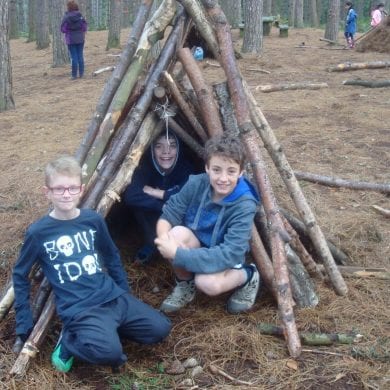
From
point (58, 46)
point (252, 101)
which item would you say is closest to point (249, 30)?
point (58, 46)

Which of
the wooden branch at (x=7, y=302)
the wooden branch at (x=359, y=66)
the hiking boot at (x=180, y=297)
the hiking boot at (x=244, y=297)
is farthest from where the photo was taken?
the wooden branch at (x=359, y=66)

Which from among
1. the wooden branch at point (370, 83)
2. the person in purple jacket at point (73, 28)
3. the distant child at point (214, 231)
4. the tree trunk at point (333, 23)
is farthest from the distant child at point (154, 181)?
the tree trunk at point (333, 23)

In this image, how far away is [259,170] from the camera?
363 cm

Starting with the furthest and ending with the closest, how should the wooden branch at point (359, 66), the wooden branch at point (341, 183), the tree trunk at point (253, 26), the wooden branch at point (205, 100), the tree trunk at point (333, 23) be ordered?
the tree trunk at point (333, 23), the tree trunk at point (253, 26), the wooden branch at point (359, 66), the wooden branch at point (341, 183), the wooden branch at point (205, 100)

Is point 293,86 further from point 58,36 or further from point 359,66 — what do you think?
point 58,36

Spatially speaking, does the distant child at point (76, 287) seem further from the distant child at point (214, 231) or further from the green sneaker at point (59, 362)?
the distant child at point (214, 231)

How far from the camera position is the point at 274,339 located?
3379mm

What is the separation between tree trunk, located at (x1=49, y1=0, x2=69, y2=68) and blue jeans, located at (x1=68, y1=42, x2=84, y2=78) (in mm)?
1616

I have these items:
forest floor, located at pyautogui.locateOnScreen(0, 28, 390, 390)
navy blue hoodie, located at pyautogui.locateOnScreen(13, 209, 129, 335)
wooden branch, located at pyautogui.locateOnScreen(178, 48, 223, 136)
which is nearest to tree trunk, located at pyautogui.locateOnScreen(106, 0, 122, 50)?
forest floor, located at pyautogui.locateOnScreen(0, 28, 390, 390)

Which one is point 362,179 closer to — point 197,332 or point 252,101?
point 252,101

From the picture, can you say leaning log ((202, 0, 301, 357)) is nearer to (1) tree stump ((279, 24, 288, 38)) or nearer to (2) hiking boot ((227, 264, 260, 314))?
(2) hiking boot ((227, 264, 260, 314))

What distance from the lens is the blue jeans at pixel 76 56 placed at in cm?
1223

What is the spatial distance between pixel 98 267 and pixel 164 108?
1.39 metres

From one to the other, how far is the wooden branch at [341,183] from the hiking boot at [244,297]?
2.50 metres
